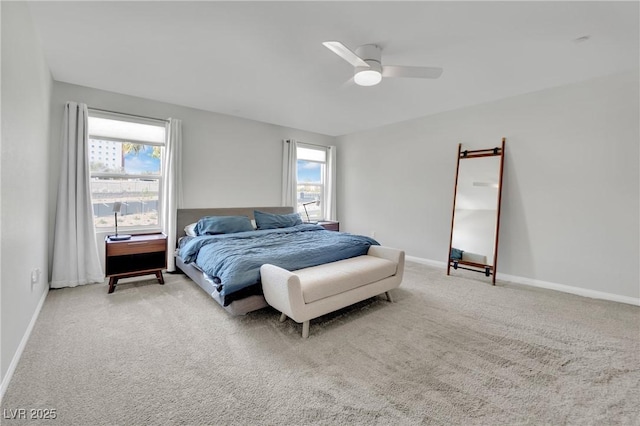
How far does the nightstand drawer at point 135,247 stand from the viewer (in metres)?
3.34

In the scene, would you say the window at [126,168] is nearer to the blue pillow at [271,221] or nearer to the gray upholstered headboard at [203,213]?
the gray upholstered headboard at [203,213]

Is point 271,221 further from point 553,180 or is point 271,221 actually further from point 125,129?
point 553,180

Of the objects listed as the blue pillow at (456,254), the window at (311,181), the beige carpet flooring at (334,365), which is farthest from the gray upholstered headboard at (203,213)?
the blue pillow at (456,254)

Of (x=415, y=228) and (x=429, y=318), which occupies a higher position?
(x=415, y=228)

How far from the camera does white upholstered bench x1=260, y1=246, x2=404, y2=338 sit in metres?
2.30

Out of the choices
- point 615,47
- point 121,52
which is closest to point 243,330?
point 121,52

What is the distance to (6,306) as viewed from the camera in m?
1.74

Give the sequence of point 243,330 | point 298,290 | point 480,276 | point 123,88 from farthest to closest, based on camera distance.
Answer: point 480,276 → point 123,88 → point 243,330 → point 298,290

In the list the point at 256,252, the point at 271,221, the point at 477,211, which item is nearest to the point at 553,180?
the point at 477,211

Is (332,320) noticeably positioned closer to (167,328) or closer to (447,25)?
(167,328)

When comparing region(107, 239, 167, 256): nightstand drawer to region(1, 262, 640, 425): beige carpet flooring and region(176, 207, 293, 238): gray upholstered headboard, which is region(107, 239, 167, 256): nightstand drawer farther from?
region(176, 207, 293, 238): gray upholstered headboard

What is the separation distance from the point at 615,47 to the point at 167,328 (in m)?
4.96

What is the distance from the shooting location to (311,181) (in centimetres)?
634

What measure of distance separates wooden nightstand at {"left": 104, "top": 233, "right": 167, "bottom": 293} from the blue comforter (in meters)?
0.33
